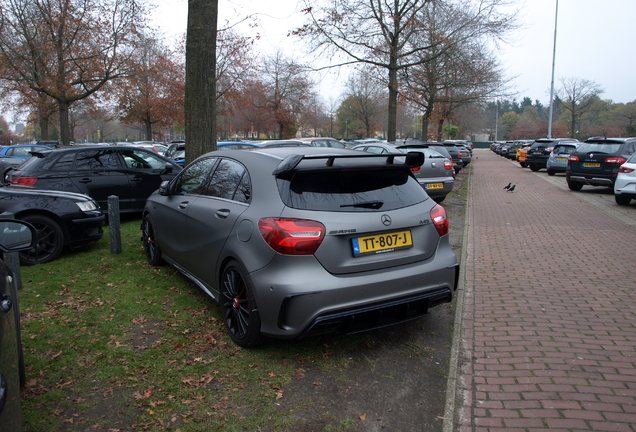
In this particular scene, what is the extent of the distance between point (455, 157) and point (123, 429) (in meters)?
23.0

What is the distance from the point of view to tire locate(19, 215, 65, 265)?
635 cm

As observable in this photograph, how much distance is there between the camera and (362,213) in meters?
3.66

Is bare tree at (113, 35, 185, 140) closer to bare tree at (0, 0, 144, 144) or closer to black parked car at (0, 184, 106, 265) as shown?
bare tree at (0, 0, 144, 144)

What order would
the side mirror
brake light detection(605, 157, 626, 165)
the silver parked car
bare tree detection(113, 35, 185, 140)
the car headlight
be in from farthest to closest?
bare tree detection(113, 35, 185, 140)
brake light detection(605, 157, 626, 165)
the silver parked car
the car headlight
the side mirror

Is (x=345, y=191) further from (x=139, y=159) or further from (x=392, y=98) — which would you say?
(x=392, y=98)

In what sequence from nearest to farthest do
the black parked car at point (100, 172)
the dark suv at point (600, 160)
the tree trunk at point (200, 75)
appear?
the tree trunk at point (200, 75) → the black parked car at point (100, 172) → the dark suv at point (600, 160)

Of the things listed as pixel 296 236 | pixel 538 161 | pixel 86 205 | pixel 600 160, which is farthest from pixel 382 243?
pixel 538 161

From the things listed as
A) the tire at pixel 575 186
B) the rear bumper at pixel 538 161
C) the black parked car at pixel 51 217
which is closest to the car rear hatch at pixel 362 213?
the black parked car at pixel 51 217

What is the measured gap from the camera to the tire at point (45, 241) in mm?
6352

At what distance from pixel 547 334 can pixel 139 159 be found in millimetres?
8350

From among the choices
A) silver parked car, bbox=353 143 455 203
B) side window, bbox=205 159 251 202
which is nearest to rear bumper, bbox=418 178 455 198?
silver parked car, bbox=353 143 455 203

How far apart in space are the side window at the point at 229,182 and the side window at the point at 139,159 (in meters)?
5.67

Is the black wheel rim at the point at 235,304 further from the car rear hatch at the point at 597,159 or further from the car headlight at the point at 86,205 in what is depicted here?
the car rear hatch at the point at 597,159

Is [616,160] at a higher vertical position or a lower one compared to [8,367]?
higher
